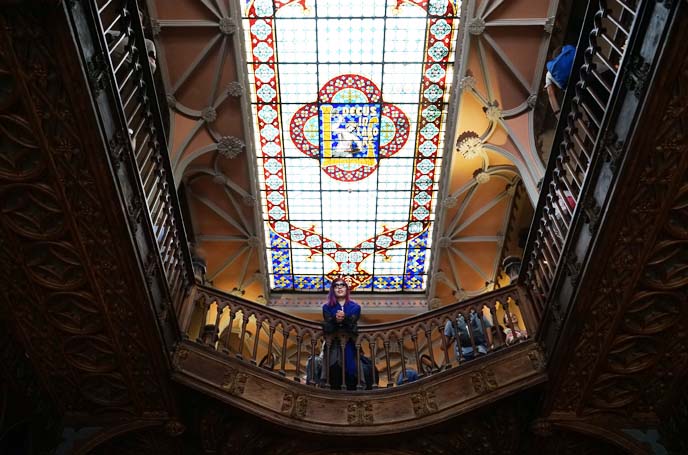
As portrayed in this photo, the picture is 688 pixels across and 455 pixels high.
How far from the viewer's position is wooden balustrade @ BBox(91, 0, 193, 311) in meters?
5.32

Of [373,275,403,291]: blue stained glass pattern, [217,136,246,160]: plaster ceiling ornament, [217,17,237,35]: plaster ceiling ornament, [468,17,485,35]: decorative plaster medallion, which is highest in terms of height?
[217,17,237,35]: plaster ceiling ornament

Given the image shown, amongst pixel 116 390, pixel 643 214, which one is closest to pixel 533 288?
pixel 643 214

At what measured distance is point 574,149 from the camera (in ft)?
19.5

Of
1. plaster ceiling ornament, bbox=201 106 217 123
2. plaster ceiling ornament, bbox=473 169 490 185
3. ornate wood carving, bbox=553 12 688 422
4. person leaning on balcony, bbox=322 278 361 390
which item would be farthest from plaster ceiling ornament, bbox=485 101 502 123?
ornate wood carving, bbox=553 12 688 422

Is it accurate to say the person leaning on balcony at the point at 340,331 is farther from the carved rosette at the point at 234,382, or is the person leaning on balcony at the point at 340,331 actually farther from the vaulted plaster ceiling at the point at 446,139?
the vaulted plaster ceiling at the point at 446,139

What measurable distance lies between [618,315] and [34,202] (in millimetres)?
5402

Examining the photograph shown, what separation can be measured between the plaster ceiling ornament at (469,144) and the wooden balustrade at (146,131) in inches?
243

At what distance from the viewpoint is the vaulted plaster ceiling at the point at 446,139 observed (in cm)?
1017

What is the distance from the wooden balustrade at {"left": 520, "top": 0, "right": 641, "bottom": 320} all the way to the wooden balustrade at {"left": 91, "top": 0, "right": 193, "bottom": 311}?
4.09 meters

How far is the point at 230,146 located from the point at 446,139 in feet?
13.7

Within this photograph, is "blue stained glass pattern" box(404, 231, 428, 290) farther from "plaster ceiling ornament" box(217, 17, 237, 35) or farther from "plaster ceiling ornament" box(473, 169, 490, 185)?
"plaster ceiling ornament" box(217, 17, 237, 35)

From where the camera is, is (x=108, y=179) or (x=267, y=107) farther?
(x=267, y=107)

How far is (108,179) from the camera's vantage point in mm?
4926

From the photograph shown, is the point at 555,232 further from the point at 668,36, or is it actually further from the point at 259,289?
the point at 259,289
